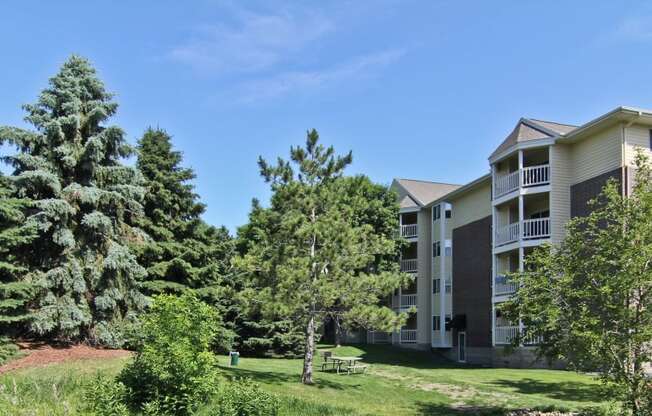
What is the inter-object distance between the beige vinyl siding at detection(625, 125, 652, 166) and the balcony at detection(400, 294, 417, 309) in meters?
19.8

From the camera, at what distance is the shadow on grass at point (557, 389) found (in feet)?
59.3

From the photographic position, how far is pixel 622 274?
11461 millimetres

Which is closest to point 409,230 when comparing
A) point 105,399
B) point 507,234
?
→ point 507,234

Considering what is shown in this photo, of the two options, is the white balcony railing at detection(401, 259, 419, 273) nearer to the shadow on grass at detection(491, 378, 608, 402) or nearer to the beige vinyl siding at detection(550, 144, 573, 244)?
the beige vinyl siding at detection(550, 144, 573, 244)

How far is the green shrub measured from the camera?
1158cm

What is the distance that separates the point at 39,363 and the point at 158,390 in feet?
23.2

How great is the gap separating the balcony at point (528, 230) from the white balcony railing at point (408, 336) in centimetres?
1346

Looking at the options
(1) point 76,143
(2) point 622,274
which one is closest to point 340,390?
(2) point 622,274

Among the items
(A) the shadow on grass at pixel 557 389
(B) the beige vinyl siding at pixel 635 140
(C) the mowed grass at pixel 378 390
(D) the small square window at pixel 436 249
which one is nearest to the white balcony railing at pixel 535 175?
(B) the beige vinyl siding at pixel 635 140

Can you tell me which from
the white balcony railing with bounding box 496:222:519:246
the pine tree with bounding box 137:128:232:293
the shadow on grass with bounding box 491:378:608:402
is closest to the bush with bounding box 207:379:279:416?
the shadow on grass with bounding box 491:378:608:402

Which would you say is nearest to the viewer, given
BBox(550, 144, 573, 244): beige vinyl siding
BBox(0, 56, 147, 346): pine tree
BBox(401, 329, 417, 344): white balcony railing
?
BBox(0, 56, 147, 346): pine tree

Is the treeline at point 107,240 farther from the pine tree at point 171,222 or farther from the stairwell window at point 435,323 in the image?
the stairwell window at point 435,323

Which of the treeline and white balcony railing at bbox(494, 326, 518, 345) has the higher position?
the treeline

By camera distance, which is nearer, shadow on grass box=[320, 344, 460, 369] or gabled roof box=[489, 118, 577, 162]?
gabled roof box=[489, 118, 577, 162]
